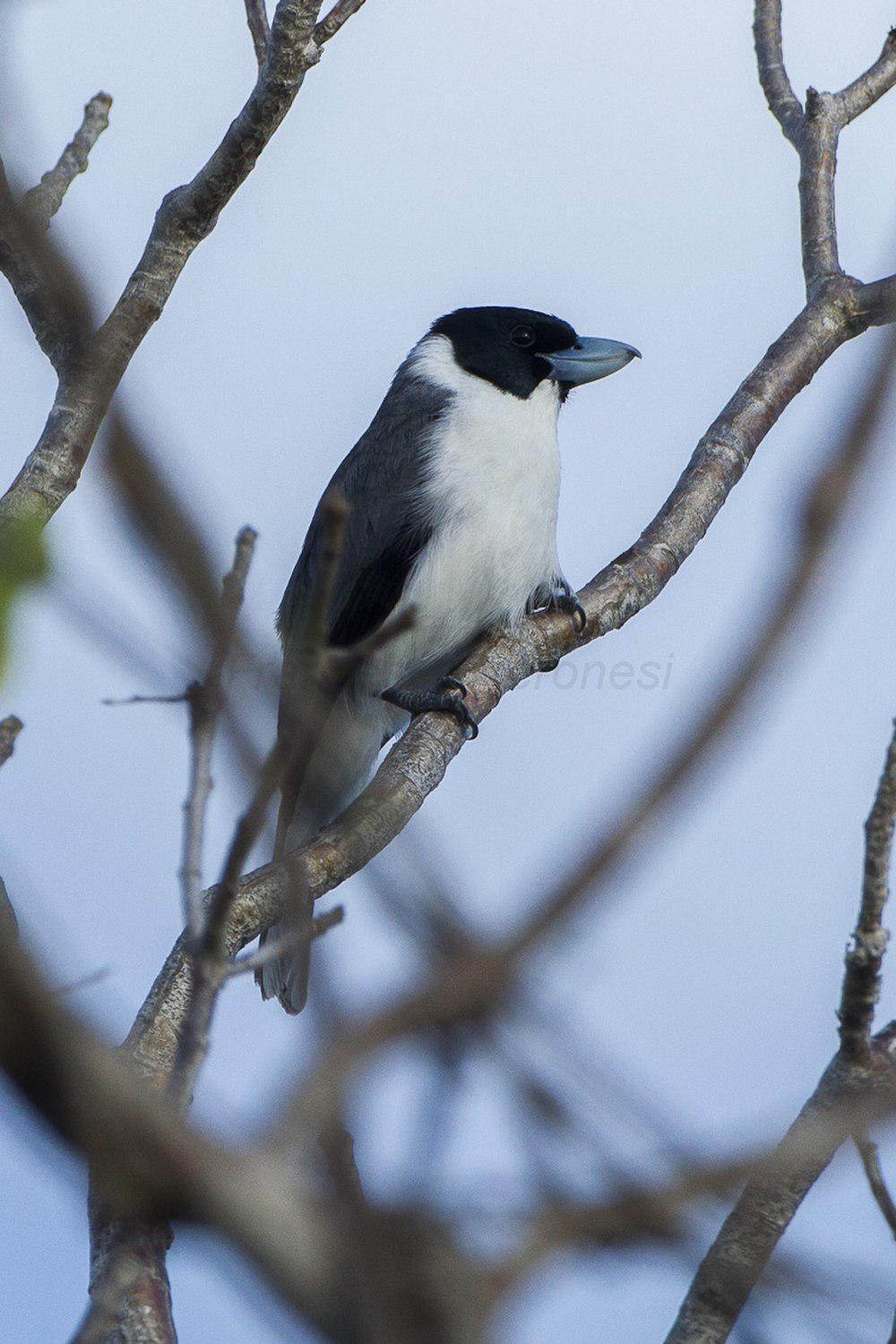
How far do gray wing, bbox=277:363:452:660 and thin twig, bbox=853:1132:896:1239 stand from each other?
334 centimetres

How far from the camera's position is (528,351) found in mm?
6133

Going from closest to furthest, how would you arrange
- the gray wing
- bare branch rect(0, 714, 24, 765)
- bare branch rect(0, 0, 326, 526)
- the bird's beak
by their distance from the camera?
bare branch rect(0, 714, 24, 765) → bare branch rect(0, 0, 326, 526) → the gray wing → the bird's beak

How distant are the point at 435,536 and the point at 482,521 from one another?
18 centimetres

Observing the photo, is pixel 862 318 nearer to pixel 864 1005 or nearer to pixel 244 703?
pixel 864 1005

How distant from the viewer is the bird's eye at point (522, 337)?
6.14m

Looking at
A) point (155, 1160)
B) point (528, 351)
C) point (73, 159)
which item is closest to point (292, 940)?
point (155, 1160)

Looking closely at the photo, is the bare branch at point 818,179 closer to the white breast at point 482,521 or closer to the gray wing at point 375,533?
the white breast at point 482,521

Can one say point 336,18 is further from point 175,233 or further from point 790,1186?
point 790,1186

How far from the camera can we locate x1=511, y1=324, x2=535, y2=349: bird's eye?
6.14m

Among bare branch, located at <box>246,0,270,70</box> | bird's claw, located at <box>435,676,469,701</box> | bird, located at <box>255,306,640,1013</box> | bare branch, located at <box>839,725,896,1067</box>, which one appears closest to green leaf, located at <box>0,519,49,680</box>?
bare branch, located at <box>839,725,896,1067</box>

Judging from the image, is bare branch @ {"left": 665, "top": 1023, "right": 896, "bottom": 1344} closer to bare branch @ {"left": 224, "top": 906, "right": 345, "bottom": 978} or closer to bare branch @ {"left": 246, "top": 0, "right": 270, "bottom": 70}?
bare branch @ {"left": 224, "top": 906, "right": 345, "bottom": 978}

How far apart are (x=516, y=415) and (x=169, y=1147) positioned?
17.3ft

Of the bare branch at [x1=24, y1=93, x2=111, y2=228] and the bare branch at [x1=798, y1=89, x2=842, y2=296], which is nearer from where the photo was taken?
the bare branch at [x1=24, y1=93, x2=111, y2=228]

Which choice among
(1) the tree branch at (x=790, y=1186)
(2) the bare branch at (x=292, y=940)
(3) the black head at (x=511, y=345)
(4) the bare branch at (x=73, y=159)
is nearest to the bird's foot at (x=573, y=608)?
(3) the black head at (x=511, y=345)
